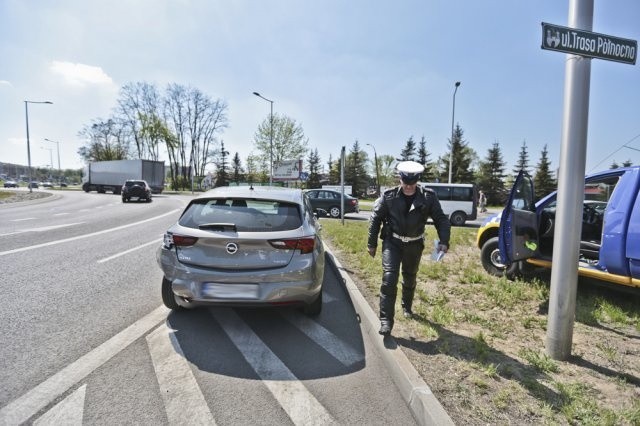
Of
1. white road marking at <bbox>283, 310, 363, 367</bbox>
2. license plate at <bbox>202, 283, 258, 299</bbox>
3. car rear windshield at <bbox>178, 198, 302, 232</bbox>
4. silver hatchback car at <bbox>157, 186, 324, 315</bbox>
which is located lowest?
white road marking at <bbox>283, 310, 363, 367</bbox>

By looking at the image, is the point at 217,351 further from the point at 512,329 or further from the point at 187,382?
the point at 512,329

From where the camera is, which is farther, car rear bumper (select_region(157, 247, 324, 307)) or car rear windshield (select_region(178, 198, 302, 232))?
car rear windshield (select_region(178, 198, 302, 232))

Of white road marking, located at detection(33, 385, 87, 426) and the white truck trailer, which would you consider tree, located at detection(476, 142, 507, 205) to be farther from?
white road marking, located at detection(33, 385, 87, 426)

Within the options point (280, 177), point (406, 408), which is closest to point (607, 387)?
point (406, 408)

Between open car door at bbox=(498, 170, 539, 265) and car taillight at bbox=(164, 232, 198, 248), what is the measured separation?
3942 mm

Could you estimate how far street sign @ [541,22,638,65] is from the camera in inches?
112

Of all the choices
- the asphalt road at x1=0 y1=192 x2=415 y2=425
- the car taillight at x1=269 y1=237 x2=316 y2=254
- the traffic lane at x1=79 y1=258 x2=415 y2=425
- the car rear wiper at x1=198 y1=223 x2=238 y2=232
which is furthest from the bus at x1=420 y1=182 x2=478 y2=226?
the car rear wiper at x1=198 y1=223 x2=238 y2=232

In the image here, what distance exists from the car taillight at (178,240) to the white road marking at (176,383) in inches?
36.7

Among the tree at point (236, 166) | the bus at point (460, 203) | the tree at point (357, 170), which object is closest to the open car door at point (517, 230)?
the bus at point (460, 203)

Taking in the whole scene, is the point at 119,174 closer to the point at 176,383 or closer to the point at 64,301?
the point at 64,301

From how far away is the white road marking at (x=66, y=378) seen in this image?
2408mm

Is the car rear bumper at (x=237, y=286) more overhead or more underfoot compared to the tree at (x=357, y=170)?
more underfoot

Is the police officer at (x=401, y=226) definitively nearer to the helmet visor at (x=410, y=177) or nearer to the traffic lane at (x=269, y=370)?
the helmet visor at (x=410, y=177)

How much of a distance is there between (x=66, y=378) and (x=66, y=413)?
20.1 inches
